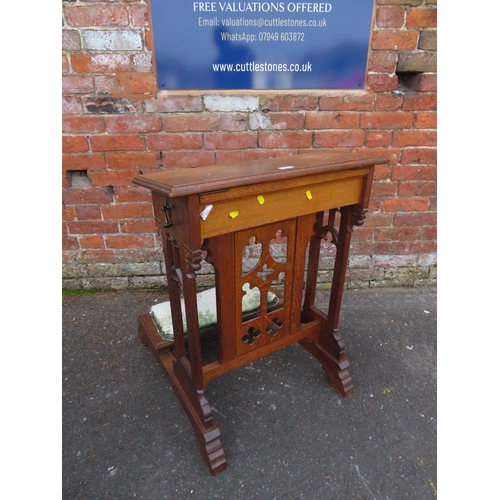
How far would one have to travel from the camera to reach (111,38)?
1868 mm

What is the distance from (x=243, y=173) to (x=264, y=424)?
111 centimetres

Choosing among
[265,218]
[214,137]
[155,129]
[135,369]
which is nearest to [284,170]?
[265,218]

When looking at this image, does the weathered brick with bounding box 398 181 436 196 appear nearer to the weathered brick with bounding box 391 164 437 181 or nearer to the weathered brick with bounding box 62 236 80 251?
the weathered brick with bounding box 391 164 437 181

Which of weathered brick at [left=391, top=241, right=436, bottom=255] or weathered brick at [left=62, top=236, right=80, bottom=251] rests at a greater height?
weathered brick at [left=391, top=241, right=436, bottom=255]

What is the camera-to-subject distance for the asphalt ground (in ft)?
4.29

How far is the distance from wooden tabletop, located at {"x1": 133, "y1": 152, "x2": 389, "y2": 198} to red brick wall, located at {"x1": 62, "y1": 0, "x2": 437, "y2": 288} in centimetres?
76

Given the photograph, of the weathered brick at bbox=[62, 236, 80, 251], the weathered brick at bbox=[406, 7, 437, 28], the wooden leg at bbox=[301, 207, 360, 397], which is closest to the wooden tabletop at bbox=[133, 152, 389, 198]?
the wooden leg at bbox=[301, 207, 360, 397]

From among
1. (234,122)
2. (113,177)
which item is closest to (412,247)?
(234,122)

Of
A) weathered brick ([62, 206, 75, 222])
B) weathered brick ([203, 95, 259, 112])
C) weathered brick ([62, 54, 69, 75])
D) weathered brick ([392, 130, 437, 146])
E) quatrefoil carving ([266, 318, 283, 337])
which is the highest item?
weathered brick ([62, 54, 69, 75])

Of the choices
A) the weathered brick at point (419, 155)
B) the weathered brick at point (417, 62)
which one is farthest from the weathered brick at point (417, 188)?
the weathered brick at point (417, 62)

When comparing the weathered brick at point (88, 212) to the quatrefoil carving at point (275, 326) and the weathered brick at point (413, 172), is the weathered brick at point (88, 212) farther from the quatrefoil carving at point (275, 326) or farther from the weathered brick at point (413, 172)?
the weathered brick at point (413, 172)

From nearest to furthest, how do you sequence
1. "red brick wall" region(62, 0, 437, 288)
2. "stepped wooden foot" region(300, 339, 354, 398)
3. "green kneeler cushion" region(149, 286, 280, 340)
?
"stepped wooden foot" region(300, 339, 354, 398) → "green kneeler cushion" region(149, 286, 280, 340) → "red brick wall" region(62, 0, 437, 288)

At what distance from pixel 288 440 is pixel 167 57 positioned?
203 cm

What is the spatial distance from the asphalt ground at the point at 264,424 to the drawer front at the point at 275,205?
92 cm
